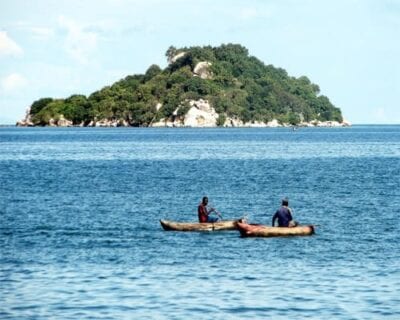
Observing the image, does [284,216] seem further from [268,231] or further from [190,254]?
[190,254]

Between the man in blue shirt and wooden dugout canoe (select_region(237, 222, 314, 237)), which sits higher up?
the man in blue shirt

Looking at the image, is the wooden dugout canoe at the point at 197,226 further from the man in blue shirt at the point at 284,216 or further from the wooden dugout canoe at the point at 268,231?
the man in blue shirt at the point at 284,216

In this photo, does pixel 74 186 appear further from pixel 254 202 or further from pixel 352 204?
pixel 352 204

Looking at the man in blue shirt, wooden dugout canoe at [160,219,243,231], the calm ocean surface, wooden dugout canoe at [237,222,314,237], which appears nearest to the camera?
the calm ocean surface

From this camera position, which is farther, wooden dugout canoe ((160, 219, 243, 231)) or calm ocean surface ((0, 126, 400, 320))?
wooden dugout canoe ((160, 219, 243, 231))

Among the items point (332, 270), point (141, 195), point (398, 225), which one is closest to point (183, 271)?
point (332, 270)

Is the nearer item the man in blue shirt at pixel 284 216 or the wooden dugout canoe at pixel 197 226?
the man in blue shirt at pixel 284 216

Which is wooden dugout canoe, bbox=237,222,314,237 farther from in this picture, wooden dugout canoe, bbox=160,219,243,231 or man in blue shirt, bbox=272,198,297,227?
wooden dugout canoe, bbox=160,219,243,231

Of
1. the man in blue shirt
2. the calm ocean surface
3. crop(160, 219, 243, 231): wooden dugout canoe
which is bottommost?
the calm ocean surface

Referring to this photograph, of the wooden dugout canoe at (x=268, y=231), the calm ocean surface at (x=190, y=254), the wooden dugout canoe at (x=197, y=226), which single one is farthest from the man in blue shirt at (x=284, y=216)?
the wooden dugout canoe at (x=197, y=226)

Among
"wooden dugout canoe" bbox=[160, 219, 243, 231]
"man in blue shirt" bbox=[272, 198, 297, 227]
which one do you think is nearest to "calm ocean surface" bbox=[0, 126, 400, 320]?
"wooden dugout canoe" bbox=[160, 219, 243, 231]

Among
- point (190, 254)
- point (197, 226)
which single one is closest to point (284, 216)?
point (197, 226)

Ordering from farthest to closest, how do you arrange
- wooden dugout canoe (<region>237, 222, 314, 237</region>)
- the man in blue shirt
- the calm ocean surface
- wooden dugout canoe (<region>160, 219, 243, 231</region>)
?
wooden dugout canoe (<region>160, 219, 243, 231</region>)
the man in blue shirt
wooden dugout canoe (<region>237, 222, 314, 237</region>)
the calm ocean surface

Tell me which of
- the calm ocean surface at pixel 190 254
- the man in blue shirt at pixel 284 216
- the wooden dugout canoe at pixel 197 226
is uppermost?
the man in blue shirt at pixel 284 216
